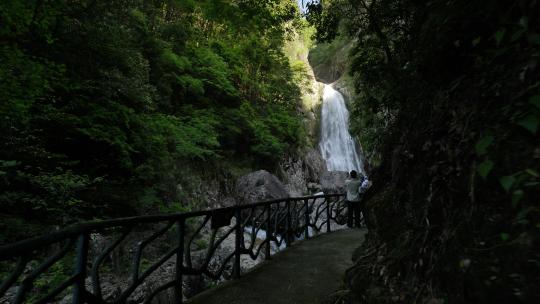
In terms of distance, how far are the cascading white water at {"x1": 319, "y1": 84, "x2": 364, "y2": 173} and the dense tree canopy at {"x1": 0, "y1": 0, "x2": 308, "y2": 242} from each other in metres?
13.3

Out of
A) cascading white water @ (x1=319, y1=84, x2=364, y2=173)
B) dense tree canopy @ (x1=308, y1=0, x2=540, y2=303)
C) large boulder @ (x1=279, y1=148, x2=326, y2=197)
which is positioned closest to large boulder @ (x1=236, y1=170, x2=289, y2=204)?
large boulder @ (x1=279, y1=148, x2=326, y2=197)

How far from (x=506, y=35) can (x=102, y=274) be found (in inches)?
335

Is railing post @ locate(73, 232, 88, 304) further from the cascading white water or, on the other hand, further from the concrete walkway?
the cascading white water

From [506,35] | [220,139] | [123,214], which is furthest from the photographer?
[220,139]

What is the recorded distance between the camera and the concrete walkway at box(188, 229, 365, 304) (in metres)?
4.01

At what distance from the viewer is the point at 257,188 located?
14.5m

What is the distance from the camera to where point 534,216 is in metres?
1.44

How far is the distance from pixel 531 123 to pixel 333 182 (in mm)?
20696

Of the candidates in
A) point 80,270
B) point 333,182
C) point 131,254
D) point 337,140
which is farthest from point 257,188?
point 337,140

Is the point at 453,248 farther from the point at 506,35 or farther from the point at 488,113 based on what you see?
the point at 506,35

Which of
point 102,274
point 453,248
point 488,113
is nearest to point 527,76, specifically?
point 488,113

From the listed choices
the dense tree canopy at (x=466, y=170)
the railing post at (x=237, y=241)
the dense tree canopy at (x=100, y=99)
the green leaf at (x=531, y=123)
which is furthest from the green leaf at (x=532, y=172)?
the dense tree canopy at (x=100, y=99)

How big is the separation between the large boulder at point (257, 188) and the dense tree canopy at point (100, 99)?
6.61 feet

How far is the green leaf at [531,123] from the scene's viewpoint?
148cm
